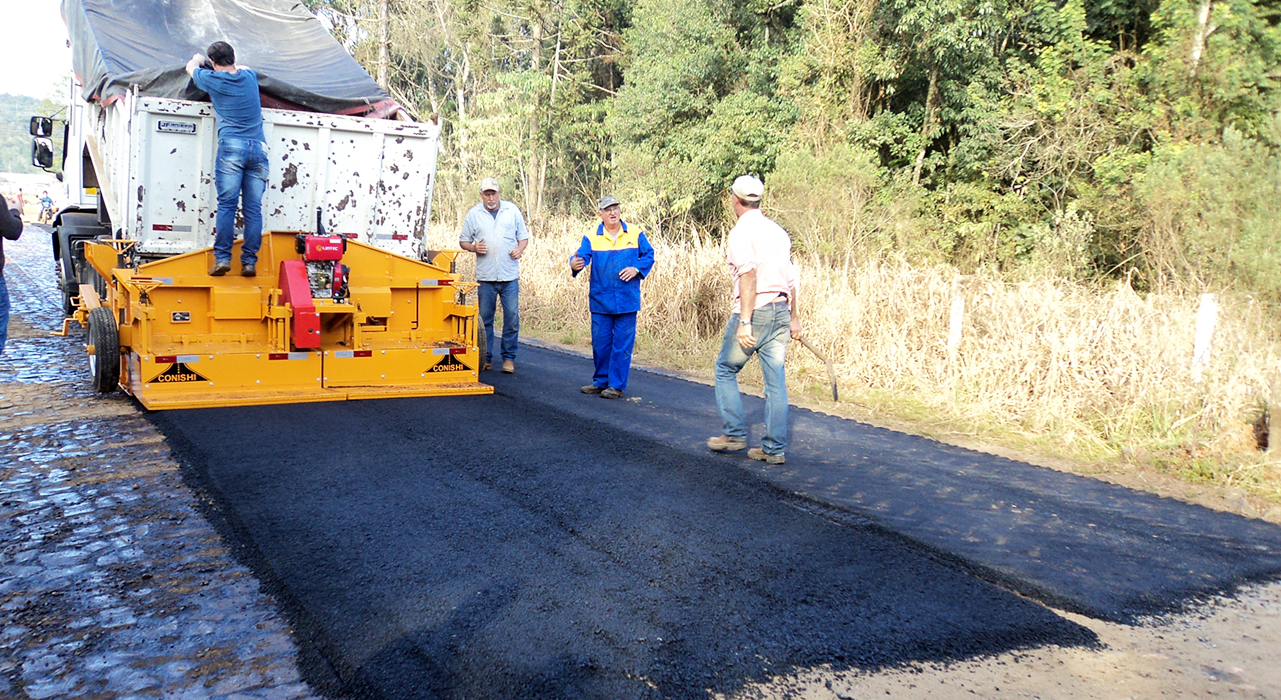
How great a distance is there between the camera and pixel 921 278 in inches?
388

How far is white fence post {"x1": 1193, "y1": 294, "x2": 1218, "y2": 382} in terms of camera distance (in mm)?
7184

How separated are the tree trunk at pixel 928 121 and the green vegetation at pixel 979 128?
41 millimetres

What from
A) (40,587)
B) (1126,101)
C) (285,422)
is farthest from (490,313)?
(1126,101)

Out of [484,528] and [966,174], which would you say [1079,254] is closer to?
[966,174]

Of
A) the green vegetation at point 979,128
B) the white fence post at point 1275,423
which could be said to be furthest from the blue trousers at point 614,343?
the green vegetation at point 979,128

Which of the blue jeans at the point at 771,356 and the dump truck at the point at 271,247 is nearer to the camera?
the blue jeans at the point at 771,356

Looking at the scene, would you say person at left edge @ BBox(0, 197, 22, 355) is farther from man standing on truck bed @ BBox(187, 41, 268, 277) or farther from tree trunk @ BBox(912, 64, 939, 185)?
tree trunk @ BBox(912, 64, 939, 185)

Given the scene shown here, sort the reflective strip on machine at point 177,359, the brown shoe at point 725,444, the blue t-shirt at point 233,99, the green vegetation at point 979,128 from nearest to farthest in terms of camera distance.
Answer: the brown shoe at point 725,444
the reflective strip on machine at point 177,359
the blue t-shirt at point 233,99
the green vegetation at point 979,128

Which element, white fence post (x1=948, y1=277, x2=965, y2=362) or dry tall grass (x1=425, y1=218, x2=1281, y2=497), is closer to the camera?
dry tall grass (x1=425, y1=218, x2=1281, y2=497)

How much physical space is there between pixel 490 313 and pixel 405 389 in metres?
1.82

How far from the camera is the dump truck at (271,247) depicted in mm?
6980

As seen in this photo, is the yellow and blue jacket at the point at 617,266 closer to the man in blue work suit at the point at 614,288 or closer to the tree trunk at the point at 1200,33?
the man in blue work suit at the point at 614,288

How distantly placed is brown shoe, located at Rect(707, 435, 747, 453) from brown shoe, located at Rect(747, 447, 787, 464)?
0.11 meters

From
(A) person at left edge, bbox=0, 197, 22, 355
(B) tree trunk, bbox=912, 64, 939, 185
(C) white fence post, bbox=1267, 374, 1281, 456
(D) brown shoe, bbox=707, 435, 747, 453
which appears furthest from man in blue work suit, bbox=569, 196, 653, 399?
(B) tree trunk, bbox=912, 64, 939, 185
